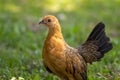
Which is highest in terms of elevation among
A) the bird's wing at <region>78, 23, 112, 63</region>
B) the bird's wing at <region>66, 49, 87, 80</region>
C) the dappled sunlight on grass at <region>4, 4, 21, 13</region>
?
the dappled sunlight on grass at <region>4, 4, 21, 13</region>

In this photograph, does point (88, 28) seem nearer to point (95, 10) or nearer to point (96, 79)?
point (95, 10)

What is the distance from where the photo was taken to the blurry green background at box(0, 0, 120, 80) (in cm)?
932

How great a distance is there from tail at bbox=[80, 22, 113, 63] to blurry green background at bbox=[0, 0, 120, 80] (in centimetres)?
46

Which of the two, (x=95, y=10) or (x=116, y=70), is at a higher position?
(x=95, y=10)

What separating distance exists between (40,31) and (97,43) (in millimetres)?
4108

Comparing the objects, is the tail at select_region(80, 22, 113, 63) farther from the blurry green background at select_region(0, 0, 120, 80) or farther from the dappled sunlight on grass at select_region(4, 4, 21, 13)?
the dappled sunlight on grass at select_region(4, 4, 21, 13)

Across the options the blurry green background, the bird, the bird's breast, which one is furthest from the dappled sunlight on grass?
the bird's breast

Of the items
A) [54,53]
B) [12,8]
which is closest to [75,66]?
[54,53]

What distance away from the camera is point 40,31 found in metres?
13.0

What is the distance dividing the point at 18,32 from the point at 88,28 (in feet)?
7.40

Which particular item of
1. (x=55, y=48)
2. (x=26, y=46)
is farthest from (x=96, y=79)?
(x=26, y=46)

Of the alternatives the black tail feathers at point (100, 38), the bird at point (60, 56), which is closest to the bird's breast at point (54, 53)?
the bird at point (60, 56)

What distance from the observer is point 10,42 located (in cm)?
1162

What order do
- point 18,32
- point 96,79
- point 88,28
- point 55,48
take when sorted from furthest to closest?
point 88,28, point 18,32, point 96,79, point 55,48
